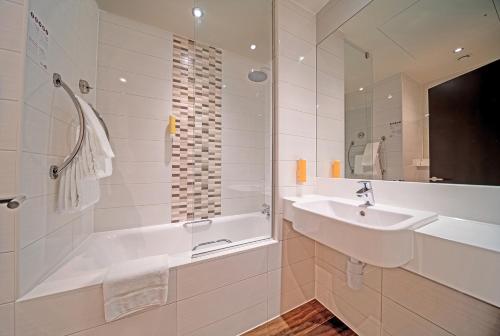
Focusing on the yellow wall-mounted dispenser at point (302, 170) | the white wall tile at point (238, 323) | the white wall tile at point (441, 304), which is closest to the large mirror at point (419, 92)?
the yellow wall-mounted dispenser at point (302, 170)

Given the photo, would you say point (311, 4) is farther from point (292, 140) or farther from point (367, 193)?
point (367, 193)

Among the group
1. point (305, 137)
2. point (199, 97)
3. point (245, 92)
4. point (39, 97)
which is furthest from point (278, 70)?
point (39, 97)

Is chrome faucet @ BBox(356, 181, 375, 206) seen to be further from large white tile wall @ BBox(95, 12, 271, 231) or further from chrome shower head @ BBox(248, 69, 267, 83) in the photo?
chrome shower head @ BBox(248, 69, 267, 83)

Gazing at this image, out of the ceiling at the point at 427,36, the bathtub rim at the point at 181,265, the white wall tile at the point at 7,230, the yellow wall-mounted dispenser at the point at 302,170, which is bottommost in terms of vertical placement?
the bathtub rim at the point at 181,265

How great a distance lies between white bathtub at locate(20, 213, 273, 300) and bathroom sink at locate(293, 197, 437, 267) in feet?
1.63

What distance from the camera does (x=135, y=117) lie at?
161cm

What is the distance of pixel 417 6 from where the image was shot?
1060 mm

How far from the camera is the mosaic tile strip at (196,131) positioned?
1.68 metres

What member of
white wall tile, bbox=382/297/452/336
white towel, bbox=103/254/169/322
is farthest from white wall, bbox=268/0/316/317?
white towel, bbox=103/254/169/322

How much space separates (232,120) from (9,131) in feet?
4.68

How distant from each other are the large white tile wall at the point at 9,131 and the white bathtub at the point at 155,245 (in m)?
0.11

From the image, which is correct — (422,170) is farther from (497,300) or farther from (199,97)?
(199,97)

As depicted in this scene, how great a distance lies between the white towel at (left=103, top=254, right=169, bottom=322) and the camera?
813 mm

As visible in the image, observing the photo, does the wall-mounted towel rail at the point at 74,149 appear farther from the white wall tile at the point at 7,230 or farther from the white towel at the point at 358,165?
Answer: the white towel at the point at 358,165
